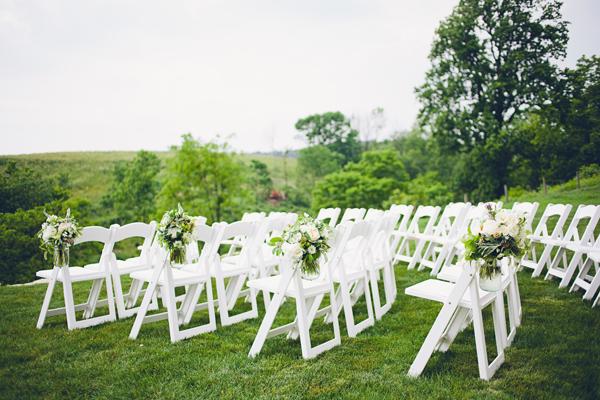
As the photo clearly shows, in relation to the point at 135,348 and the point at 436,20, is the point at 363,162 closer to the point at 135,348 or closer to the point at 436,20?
the point at 436,20

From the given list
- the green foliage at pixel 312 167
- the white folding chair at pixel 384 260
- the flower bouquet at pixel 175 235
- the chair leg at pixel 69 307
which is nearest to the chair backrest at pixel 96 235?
the chair leg at pixel 69 307

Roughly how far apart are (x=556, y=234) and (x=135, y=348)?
18.1 ft

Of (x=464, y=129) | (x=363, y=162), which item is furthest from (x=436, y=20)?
(x=363, y=162)

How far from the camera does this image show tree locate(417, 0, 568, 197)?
15.3 meters

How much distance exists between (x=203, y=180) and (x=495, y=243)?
16.7m

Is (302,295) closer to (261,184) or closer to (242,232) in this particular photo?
(242,232)

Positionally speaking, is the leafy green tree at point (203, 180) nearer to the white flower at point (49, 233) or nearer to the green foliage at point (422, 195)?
the green foliage at point (422, 195)

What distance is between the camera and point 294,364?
337 cm

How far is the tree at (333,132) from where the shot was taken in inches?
1705

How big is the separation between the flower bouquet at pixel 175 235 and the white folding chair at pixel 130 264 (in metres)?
0.56

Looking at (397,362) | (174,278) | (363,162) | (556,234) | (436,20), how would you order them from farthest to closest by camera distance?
(363,162) < (436,20) < (556,234) < (174,278) < (397,362)

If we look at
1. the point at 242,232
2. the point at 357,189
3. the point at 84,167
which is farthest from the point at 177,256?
the point at 84,167

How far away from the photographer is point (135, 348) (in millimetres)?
3838

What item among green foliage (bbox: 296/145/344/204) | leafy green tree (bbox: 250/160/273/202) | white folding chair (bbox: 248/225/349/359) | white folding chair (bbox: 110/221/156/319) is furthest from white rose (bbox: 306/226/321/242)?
green foliage (bbox: 296/145/344/204)
